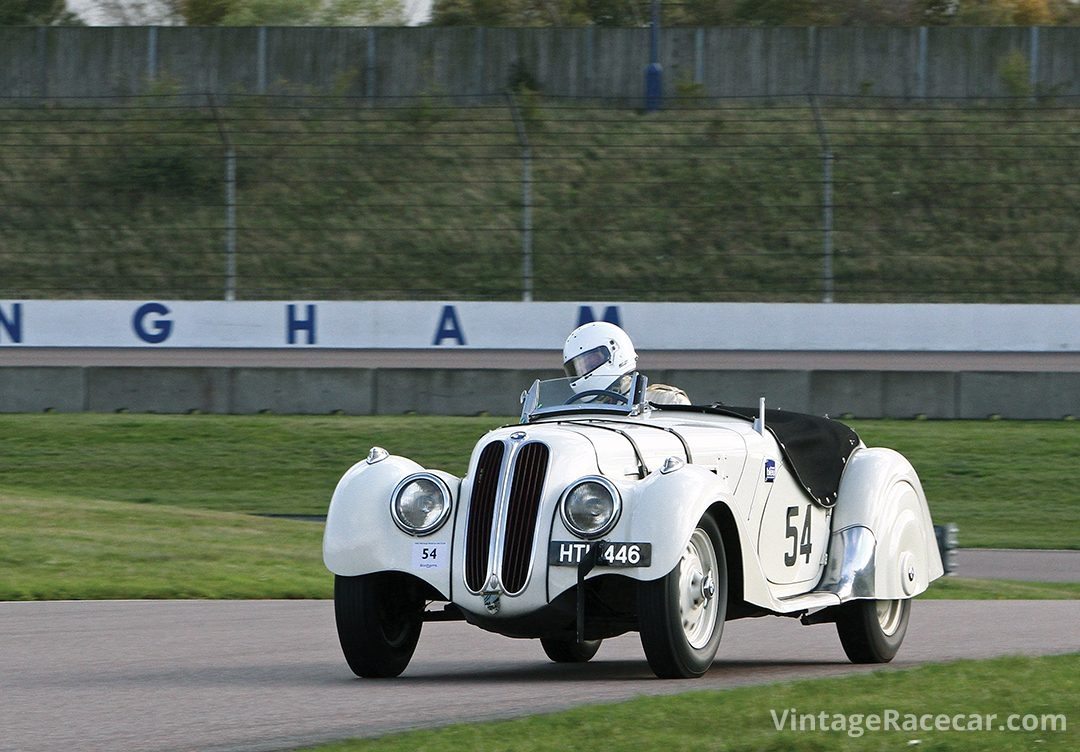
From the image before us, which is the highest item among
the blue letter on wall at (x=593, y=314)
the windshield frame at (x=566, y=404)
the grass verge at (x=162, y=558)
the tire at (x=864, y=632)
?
the blue letter on wall at (x=593, y=314)

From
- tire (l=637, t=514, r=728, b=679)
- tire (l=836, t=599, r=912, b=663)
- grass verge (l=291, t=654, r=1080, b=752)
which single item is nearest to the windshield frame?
tire (l=637, t=514, r=728, b=679)

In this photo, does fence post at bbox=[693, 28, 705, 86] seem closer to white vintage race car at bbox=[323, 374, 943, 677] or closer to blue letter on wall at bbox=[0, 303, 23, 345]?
blue letter on wall at bbox=[0, 303, 23, 345]

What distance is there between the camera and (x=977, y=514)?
56.8 ft

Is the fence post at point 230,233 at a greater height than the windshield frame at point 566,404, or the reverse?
the fence post at point 230,233

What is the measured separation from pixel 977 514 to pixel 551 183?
1445cm

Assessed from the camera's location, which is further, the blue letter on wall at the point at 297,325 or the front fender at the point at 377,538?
the blue letter on wall at the point at 297,325

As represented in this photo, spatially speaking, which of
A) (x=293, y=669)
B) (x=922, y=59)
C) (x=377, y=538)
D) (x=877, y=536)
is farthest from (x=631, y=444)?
(x=922, y=59)

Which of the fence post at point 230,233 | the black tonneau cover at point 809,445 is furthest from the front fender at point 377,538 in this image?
the fence post at point 230,233

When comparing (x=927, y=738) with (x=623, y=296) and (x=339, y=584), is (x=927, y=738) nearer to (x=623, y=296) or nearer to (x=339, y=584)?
(x=339, y=584)

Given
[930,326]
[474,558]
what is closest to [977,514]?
[930,326]

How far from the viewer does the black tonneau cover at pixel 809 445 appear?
27.7 feet

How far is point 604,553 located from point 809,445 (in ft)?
6.33

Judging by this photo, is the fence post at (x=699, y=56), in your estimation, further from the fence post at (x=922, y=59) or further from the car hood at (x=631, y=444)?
the car hood at (x=631, y=444)

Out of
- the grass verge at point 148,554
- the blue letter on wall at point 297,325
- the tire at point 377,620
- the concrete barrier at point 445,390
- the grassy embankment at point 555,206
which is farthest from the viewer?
the grassy embankment at point 555,206
